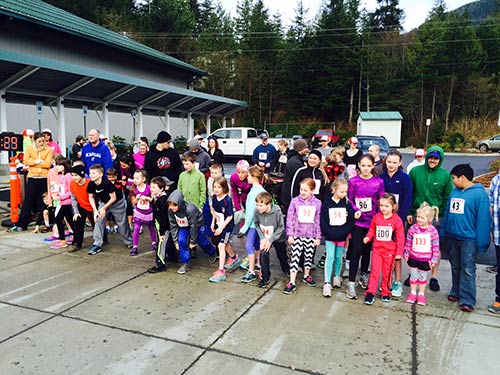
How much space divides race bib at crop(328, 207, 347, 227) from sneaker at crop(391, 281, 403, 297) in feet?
3.33

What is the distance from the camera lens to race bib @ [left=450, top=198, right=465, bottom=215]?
445cm

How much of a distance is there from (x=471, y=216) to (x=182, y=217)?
3.62 meters

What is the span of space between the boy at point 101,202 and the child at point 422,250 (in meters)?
4.49

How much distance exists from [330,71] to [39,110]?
37.4 metres

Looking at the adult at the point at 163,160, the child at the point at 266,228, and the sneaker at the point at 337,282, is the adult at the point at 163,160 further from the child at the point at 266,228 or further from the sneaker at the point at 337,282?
the sneaker at the point at 337,282

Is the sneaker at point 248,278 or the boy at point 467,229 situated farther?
the sneaker at point 248,278

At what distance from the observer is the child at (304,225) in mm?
4930

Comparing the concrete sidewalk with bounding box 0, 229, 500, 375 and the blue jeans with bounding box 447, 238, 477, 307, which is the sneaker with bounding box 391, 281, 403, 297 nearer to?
the concrete sidewalk with bounding box 0, 229, 500, 375

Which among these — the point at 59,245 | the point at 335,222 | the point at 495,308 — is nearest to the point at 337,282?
the point at 335,222

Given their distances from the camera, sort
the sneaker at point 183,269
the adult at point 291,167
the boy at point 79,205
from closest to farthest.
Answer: the sneaker at point 183,269 → the adult at point 291,167 → the boy at point 79,205

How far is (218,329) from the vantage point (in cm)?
384

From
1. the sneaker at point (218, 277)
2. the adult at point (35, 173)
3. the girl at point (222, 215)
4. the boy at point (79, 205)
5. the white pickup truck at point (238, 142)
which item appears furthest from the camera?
the white pickup truck at point (238, 142)

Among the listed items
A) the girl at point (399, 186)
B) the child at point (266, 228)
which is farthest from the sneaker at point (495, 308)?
the child at point (266, 228)

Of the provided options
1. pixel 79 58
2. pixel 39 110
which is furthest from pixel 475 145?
pixel 39 110
